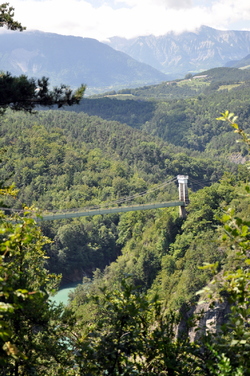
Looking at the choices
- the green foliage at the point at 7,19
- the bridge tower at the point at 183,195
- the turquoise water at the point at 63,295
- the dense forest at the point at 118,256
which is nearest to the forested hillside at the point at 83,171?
the dense forest at the point at 118,256

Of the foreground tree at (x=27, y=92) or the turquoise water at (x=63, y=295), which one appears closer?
the foreground tree at (x=27, y=92)

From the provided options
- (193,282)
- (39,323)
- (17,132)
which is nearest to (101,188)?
(17,132)

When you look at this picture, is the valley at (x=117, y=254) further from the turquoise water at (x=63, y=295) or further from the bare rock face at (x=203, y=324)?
the turquoise water at (x=63, y=295)

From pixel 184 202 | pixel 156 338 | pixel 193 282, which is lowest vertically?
pixel 193 282

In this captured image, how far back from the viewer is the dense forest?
2.67 meters

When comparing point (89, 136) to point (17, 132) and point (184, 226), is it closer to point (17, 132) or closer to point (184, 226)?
point (17, 132)

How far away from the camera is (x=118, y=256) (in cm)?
3806

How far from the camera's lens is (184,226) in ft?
95.7

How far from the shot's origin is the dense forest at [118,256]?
2666mm

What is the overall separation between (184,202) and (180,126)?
303 feet

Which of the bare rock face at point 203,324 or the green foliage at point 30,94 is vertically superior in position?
the green foliage at point 30,94

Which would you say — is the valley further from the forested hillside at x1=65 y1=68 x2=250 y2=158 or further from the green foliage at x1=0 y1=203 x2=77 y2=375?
the forested hillside at x1=65 y1=68 x2=250 y2=158

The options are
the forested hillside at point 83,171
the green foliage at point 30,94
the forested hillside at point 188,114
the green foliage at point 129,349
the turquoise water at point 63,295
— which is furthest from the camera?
the forested hillside at point 188,114

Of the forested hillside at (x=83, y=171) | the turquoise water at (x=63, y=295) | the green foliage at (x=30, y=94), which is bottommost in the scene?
the turquoise water at (x=63, y=295)
